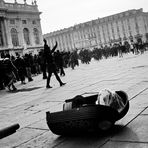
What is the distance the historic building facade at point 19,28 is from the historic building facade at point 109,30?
3737 cm

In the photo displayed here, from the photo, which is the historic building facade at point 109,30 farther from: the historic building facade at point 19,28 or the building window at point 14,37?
the building window at point 14,37

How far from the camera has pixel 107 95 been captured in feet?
8.93

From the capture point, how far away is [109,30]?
283 feet

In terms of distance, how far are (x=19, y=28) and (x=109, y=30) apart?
48402 mm

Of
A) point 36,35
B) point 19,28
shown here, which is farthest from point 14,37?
point 36,35

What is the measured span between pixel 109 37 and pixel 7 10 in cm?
5050

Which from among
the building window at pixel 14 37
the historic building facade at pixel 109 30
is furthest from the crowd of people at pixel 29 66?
the historic building facade at pixel 109 30

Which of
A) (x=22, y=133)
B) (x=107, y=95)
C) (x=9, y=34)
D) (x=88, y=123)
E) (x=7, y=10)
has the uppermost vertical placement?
(x=7, y=10)

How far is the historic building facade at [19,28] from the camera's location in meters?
40.4

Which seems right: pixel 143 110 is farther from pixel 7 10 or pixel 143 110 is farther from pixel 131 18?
pixel 131 18

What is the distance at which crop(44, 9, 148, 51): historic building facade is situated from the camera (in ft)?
269

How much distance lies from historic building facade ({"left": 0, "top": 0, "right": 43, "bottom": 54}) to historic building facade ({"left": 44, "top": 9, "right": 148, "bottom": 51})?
123ft

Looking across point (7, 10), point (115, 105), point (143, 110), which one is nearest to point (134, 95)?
point (143, 110)

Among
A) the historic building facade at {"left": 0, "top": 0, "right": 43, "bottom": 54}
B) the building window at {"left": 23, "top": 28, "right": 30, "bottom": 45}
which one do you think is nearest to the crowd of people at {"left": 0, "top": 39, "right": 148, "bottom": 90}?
the historic building facade at {"left": 0, "top": 0, "right": 43, "bottom": 54}
